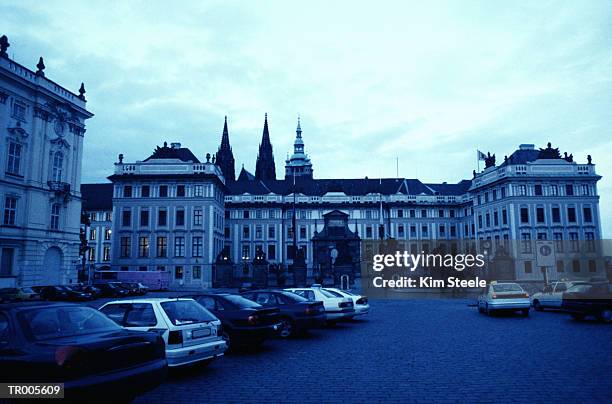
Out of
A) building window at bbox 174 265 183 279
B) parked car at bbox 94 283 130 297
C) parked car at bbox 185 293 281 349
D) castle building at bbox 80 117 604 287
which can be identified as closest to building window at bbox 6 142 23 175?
parked car at bbox 94 283 130 297

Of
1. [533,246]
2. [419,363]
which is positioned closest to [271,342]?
[419,363]

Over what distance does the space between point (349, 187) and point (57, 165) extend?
56.3 m

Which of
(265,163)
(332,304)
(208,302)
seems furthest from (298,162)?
(208,302)

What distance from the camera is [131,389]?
6250mm

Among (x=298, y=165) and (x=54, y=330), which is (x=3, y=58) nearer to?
(x=54, y=330)

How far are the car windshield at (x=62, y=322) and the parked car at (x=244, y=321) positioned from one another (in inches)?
178

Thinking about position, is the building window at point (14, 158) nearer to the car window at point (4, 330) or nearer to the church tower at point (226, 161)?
the car window at point (4, 330)

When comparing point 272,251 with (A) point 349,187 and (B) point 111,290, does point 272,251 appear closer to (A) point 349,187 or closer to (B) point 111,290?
(A) point 349,187

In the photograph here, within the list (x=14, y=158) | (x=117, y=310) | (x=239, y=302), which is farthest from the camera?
(x=14, y=158)

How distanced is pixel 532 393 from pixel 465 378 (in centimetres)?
137

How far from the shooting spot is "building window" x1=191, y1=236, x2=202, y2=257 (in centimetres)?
6059

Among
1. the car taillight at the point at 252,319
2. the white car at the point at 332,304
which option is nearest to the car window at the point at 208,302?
Result: the car taillight at the point at 252,319

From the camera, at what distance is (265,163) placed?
113 metres

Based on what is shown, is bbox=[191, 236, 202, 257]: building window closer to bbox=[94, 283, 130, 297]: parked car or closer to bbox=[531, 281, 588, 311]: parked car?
bbox=[94, 283, 130, 297]: parked car
